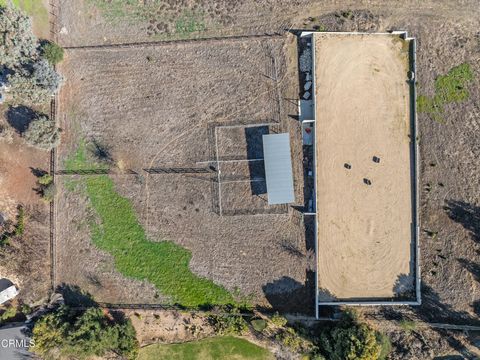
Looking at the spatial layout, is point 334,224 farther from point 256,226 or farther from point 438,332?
point 438,332

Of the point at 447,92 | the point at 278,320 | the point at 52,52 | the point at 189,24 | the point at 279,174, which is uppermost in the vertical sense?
the point at 189,24

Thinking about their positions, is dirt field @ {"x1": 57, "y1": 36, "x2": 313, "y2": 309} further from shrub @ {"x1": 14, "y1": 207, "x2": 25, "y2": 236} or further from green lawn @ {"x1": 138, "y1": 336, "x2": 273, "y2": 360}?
green lawn @ {"x1": 138, "y1": 336, "x2": 273, "y2": 360}

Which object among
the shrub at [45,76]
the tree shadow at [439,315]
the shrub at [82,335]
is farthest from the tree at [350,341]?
the shrub at [45,76]

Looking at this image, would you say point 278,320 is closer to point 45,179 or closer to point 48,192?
→ point 48,192

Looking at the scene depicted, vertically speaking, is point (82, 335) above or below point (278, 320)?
below

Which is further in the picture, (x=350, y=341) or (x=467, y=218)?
(x=467, y=218)

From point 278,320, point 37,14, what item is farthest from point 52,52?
A: point 278,320

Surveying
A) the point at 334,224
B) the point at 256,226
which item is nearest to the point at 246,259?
the point at 256,226
